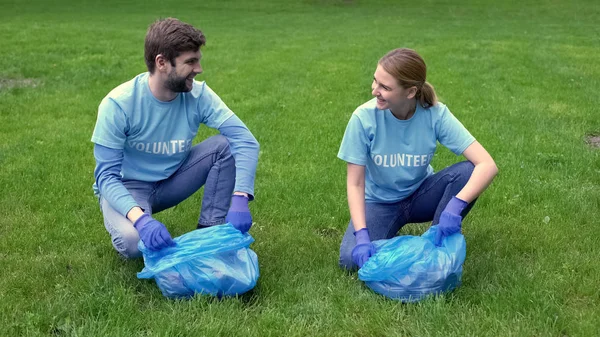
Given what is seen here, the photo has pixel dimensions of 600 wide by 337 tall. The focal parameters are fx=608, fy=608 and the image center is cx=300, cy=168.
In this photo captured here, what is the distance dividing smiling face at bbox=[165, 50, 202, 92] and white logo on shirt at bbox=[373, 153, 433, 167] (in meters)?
1.11

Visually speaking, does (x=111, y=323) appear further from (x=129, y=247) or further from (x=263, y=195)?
(x=263, y=195)

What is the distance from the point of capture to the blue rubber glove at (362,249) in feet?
10.3

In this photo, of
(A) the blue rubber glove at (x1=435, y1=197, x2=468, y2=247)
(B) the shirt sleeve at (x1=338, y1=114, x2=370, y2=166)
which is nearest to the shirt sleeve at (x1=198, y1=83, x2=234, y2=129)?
(B) the shirt sleeve at (x1=338, y1=114, x2=370, y2=166)

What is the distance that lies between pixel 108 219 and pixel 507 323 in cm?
213

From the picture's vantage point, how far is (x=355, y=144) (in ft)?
10.9

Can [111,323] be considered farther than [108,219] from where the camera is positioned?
No

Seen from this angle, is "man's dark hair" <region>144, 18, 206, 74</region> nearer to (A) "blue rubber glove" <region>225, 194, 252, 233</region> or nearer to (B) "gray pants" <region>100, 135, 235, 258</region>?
(B) "gray pants" <region>100, 135, 235, 258</region>

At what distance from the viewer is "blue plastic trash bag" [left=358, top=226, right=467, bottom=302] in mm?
2998

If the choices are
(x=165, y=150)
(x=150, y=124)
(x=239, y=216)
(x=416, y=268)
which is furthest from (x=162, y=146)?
(x=416, y=268)

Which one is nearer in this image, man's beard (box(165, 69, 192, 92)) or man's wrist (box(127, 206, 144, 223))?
man's wrist (box(127, 206, 144, 223))

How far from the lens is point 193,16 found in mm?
25562

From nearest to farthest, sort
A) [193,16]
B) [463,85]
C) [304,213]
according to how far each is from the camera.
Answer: [304,213] < [463,85] < [193,16]

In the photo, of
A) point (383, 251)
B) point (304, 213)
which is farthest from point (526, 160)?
point (383, 251)

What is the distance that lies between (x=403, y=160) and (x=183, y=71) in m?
1.31
